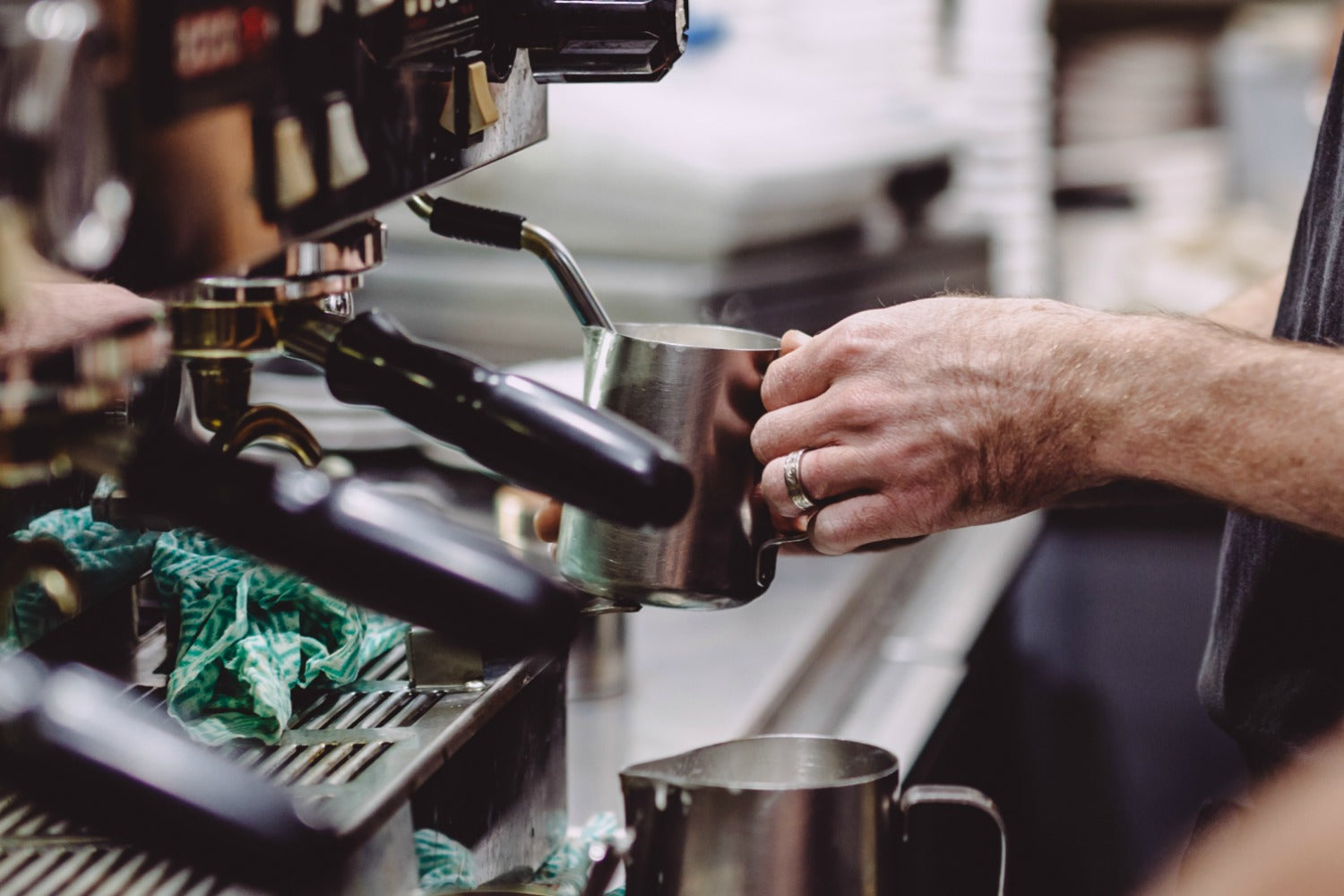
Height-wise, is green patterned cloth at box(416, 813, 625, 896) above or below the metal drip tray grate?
below

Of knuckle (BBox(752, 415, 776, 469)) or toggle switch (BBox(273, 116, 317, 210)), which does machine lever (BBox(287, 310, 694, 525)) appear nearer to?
toggle switch (BBox(273, 116, 317, 210))

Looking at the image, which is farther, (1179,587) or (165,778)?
(1179,587)

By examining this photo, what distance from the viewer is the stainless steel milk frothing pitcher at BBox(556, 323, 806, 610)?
726 mm

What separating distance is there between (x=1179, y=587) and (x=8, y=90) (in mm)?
2412

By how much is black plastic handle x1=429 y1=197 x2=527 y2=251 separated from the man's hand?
6.5 inches

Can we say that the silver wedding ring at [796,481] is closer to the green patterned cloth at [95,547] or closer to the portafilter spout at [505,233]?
the portafilter spout at [505,233]

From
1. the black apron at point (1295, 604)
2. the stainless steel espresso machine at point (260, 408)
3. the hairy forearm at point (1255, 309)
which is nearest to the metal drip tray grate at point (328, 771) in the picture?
the stainless steel espresso machine at point (260, 408)

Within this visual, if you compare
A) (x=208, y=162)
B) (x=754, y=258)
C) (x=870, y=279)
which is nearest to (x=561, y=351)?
(x=754, y=258)

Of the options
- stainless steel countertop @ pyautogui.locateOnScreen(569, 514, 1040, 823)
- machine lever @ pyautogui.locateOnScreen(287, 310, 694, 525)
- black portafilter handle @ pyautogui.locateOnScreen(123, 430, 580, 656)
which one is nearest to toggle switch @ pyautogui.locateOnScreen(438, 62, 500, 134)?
machine lever @ pyautogui.locateOnScreen(287, 310, 694, 525)

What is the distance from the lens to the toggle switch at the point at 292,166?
18.8 inches

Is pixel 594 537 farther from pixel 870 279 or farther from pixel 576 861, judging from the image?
pixel 870 279

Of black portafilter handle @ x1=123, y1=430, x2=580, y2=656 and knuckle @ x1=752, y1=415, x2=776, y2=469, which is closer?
black portafilter handle @ x1=123, y1=430, x2=580, y2=656

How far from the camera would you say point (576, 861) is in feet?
2.71

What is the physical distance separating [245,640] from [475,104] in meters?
→ 0.28
